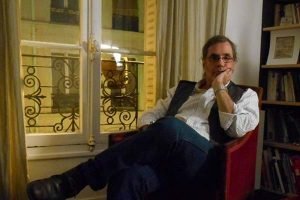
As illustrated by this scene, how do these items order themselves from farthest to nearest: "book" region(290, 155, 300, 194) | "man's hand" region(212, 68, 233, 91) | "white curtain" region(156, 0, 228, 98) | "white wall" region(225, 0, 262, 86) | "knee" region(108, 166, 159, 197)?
"white wall" region(225, 0, 262, 86) < "book" region(290, 155, 300, 194) < "white curtain" region(156, 0, 228, 98) < "man's hand" region(212, 68, 233, 91) < "knee" region(108, 166, 159, 197)

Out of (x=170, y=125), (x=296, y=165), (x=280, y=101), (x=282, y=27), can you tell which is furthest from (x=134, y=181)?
(x=282, y=27)

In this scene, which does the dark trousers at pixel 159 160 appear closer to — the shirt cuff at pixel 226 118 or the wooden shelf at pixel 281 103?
the shirt cuff at pixel 226 118

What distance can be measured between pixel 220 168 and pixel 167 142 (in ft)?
0.82

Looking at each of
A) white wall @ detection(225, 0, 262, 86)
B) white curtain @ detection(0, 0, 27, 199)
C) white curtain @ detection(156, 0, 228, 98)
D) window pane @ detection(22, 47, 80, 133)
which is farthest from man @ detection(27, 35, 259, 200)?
white wall @ detection(225, 0, 262, 86)

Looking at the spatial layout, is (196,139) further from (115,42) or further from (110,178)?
(115,42)

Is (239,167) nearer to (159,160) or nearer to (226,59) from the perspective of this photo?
(159,160)

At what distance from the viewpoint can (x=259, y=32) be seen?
278 centimetres

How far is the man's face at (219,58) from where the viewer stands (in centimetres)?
191

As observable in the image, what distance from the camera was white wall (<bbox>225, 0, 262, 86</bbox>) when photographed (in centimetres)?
268

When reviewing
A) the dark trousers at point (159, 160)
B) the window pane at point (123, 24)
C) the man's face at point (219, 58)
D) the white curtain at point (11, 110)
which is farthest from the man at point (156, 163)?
the window pane at point (123, 24)

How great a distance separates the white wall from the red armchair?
785 mm

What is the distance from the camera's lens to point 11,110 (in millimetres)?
1755

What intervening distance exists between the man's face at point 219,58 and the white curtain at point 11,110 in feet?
3.42

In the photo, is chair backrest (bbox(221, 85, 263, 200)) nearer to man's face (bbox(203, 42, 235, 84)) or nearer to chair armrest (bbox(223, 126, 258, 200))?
chair armrest (bbox(223, 126, 258, 200))
